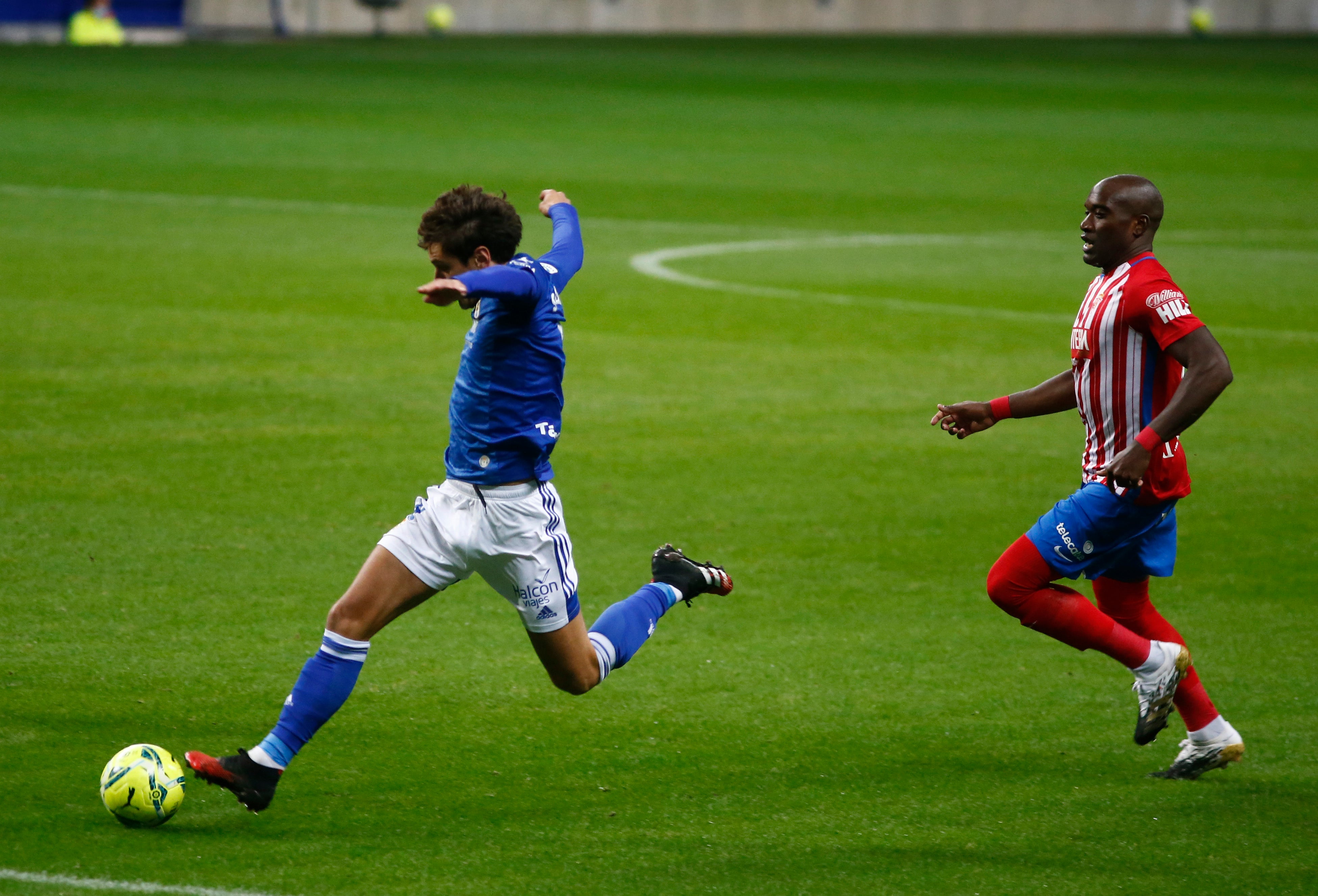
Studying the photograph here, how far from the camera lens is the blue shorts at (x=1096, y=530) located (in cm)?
622

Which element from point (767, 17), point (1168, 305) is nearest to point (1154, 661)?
point (1168, 305)

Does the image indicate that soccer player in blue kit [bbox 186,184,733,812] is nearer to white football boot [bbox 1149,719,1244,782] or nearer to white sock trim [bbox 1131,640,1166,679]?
white sock trim [bbox 1131,640,1166,679]

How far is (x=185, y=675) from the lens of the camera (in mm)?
7289

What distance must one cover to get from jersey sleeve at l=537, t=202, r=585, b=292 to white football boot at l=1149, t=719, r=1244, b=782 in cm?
277

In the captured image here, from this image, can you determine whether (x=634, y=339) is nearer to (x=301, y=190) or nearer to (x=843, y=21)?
(x=301, y=190)

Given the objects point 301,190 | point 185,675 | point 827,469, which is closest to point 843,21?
point 301,190

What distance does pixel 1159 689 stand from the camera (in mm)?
6250

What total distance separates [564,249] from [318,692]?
183 cm

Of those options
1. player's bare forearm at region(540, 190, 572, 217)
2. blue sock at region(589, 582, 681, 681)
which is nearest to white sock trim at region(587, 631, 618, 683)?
blue sock at region(589, 582, 681, 681)

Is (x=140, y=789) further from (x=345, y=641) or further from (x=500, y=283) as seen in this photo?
(x=500, y=283)

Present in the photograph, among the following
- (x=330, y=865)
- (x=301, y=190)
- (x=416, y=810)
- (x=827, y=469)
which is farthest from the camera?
(x=301, y=190)

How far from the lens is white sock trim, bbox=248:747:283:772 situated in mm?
5770

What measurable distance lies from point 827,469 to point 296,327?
6.11 m

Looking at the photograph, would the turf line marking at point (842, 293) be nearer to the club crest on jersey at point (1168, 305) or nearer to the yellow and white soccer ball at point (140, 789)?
the club crest on jersey at point (1168, 305)
